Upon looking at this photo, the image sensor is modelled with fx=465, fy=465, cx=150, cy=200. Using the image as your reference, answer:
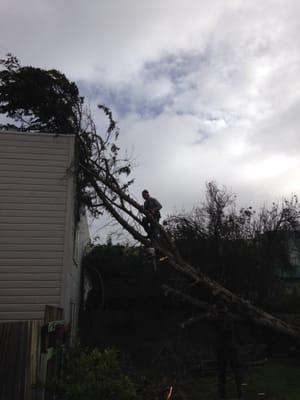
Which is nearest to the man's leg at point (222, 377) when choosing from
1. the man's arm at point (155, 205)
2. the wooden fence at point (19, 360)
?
the wooden fence at point (19, 360)

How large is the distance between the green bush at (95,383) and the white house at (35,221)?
151 inches

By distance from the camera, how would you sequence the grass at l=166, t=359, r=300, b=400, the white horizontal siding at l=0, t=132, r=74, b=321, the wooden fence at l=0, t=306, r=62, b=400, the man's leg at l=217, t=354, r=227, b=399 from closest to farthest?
1. the wooden fence at l=0, t=306, r=62, b=400
2. the man's leg at l=217, t=354, r=227, b=399
3. the grass at l=166, t=359, r=300, b=400
4. the white horizontal siding at l=0, t=132, r=74, b=321

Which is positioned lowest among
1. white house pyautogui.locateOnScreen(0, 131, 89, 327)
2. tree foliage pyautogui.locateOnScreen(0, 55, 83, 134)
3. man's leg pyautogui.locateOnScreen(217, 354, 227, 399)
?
man's leg pyautogui.locateOnScreen(217, 354, 227, 399)

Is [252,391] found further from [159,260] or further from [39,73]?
[39,73]

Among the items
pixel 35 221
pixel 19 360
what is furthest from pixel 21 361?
pixel 35 221

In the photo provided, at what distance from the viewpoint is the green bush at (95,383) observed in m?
4.99

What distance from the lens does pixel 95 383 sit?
503 centimetres

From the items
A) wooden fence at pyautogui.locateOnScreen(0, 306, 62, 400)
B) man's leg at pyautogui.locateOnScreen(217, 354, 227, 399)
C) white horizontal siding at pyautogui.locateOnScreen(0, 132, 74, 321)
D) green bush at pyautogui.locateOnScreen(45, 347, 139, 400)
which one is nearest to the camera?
green bush at pyautogui.locateOnScreen(45, 347, 139, 400)

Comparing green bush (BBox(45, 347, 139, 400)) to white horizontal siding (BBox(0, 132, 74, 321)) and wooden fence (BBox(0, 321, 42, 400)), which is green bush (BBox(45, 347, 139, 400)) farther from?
white horizontal siding (BBox(0, 132, 74, 321))

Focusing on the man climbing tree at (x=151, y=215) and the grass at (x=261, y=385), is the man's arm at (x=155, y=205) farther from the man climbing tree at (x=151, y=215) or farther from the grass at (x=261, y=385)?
the grass at (x=261, y=385)

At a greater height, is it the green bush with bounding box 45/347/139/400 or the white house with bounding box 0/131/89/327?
the white house with bounding box 0/131/89/327

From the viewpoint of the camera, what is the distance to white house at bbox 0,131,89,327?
9.51 meters

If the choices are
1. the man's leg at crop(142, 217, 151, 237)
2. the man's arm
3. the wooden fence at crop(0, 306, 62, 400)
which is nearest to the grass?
the wooden fence at crop(0, 306, 62, 400)

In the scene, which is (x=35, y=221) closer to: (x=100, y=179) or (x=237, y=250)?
(x=100, y=179)
